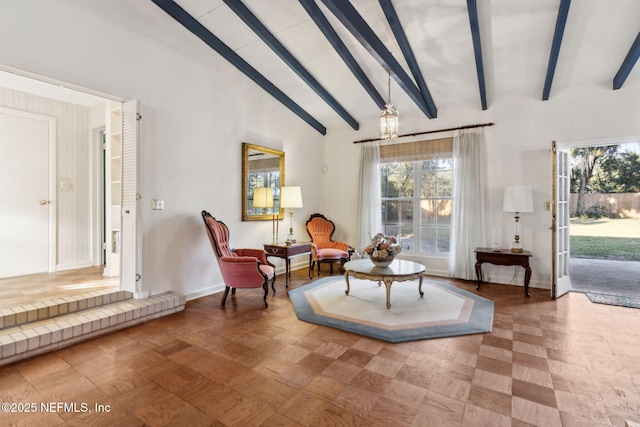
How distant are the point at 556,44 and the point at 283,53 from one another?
10.5ft

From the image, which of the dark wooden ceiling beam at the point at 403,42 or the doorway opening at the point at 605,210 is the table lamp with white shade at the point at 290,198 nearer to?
the dark wooden ceiling beam at the point at 403,42

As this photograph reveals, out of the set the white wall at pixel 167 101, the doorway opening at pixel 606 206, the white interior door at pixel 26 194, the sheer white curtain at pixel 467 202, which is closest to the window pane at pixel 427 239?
the sheer white curtain at pixel 467 202

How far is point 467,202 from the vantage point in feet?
16.1

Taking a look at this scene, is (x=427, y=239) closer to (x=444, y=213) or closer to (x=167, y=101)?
(x=444, y=213)

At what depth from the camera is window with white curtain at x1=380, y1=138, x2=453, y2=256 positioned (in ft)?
17.3

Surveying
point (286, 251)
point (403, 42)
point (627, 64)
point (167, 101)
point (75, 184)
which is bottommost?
point (286, 251)

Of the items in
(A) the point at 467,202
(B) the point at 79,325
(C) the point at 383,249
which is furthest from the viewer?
(A) the point at 467,202

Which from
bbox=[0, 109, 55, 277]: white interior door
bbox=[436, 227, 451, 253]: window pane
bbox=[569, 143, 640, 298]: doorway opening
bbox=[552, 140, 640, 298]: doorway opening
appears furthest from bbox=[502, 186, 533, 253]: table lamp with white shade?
bbox=[0, 109, 55, 277]: white interior door

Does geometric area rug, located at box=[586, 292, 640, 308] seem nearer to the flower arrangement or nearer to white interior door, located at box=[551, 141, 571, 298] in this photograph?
white interior door, located at box=[551, 141, 571, 298]

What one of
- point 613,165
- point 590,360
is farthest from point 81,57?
point 613,165

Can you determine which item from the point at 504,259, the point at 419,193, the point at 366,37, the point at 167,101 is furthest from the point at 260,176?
the point at 504,259

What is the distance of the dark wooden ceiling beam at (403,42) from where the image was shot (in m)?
3.10

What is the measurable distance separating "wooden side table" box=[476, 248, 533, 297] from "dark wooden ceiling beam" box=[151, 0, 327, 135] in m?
3.86

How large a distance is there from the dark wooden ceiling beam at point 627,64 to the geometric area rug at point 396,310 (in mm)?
3223
